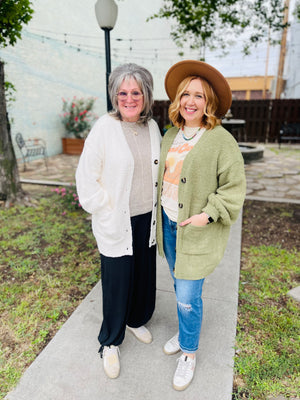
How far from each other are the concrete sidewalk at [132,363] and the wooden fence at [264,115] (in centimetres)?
1115

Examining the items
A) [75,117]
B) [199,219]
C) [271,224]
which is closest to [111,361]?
[199,219]

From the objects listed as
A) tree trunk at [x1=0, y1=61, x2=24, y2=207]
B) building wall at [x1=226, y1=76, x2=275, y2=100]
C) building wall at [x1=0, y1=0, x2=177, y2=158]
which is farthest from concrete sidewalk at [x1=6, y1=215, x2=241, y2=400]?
building wall at [x1=226, y1=76, x2=275, y2=100]

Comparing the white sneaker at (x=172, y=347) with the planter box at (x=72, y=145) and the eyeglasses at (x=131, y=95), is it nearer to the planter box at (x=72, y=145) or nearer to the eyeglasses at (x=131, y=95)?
the eyeglasses at (x=131, y=95)

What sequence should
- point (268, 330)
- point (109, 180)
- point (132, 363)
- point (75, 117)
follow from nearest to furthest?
point (109, 180)
point (132, 363)
point (268, 330)
point (75, 117)

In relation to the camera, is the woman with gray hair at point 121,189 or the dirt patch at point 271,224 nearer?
the woman with gray hair at point 121,189

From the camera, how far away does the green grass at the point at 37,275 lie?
2.17 m

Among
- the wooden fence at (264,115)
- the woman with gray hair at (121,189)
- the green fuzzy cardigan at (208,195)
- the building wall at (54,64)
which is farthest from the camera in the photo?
the wooden fence at (264,115)

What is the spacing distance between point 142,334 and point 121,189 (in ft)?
3.87

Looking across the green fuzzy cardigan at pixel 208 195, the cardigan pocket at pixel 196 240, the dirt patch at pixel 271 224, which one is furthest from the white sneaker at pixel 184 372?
the dirt patch at pixel 271 224

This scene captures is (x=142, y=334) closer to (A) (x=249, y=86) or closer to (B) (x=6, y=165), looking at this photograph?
(B) (x=6, y=165)

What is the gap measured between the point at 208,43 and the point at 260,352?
294 inches

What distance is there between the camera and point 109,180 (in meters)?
1.67

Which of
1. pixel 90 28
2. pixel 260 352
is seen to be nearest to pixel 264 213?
pixel 260 352

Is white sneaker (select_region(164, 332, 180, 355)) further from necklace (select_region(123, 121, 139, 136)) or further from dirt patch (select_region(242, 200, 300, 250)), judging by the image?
dirt patch (select_region(242, 200, 300, 250))
